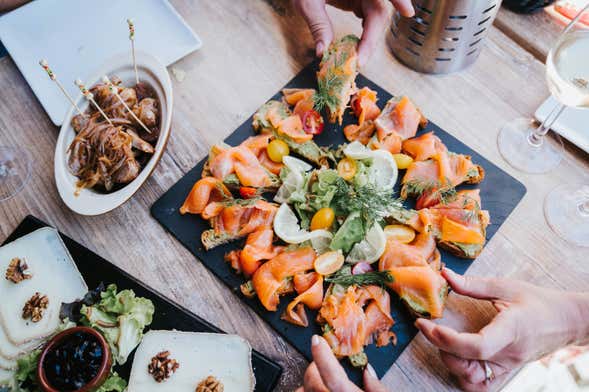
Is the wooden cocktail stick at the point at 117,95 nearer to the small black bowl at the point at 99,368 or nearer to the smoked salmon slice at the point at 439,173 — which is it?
the small black bowl at the point at 99,368

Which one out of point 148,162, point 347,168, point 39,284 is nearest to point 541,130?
point 347,168

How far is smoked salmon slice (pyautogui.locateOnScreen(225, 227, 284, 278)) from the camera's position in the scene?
1.78 m

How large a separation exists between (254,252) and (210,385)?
475 millimetres

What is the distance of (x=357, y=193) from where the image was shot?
182cm

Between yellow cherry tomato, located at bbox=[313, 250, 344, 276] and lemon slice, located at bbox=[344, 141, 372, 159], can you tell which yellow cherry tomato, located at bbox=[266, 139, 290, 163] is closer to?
lemon slice, located at bbox=[344, 141, 372, 159]

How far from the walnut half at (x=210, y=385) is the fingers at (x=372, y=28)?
1.41 meters

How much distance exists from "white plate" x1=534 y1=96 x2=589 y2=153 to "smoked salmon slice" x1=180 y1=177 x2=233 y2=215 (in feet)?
4.53

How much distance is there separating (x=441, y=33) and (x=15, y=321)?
6.52ft

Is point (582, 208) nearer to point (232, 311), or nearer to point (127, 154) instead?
point (232, 311)

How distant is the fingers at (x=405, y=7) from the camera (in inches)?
76.0

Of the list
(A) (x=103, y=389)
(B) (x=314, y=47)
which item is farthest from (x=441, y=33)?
(A) (x=103, y=389)

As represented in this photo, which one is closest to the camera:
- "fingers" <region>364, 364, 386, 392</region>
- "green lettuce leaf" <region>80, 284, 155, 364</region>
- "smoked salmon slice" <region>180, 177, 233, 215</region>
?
"fingers" <region>364, 364, 386, 392</region>

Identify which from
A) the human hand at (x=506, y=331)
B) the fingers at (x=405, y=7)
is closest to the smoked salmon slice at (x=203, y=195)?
the human hand at (x=506, y=331)

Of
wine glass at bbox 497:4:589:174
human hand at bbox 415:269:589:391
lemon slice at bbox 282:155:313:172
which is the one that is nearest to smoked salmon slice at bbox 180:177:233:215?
lemon slice at bbox 282:155:313:172
